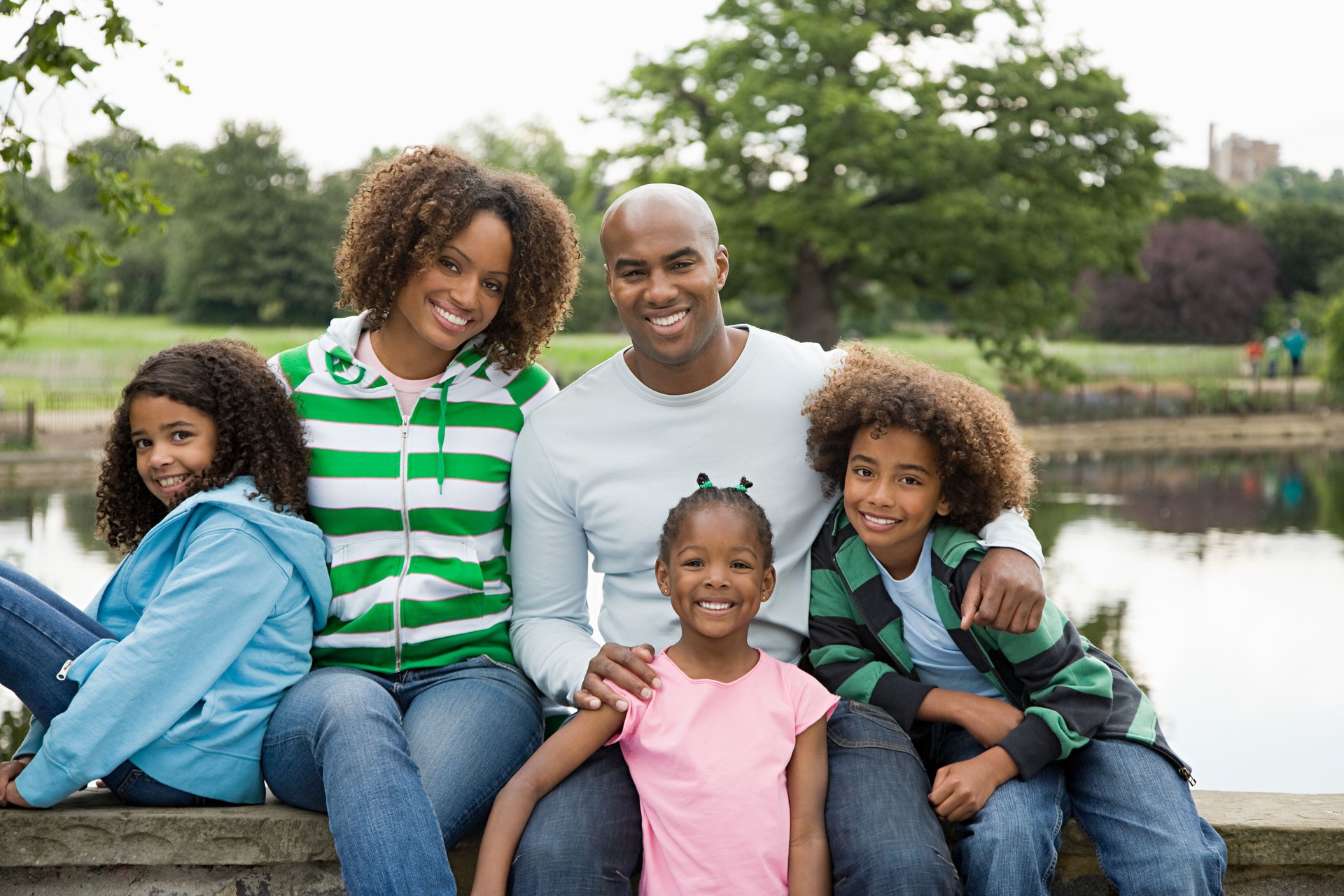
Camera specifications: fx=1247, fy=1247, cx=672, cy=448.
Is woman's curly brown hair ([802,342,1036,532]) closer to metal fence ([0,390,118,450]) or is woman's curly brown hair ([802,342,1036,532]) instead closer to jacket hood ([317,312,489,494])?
jacket hood ([317,312,489,494])

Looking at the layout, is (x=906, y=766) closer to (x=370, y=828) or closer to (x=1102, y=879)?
(x=1102, y=879)

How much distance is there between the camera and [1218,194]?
46125 mm

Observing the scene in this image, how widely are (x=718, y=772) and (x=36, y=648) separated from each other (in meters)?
1.35

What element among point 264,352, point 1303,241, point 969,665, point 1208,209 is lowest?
point 969,665

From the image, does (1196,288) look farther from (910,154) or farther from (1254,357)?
(910,154)

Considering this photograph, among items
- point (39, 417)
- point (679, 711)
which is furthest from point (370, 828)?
point (39, 417)

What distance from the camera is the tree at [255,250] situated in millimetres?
38719

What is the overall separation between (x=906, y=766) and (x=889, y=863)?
26 cm

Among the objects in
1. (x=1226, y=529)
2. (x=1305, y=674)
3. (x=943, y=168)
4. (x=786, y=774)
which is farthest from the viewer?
(x=943, y=168)

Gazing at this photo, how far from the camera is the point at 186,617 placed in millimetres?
2432

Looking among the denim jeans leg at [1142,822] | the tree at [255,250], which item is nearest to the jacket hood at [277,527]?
the denim jeans leg at [1142,822]

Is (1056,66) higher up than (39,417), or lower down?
higher up

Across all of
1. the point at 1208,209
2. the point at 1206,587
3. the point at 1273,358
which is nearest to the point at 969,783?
the point at 1206,587

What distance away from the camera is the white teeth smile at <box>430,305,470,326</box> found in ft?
9.68
